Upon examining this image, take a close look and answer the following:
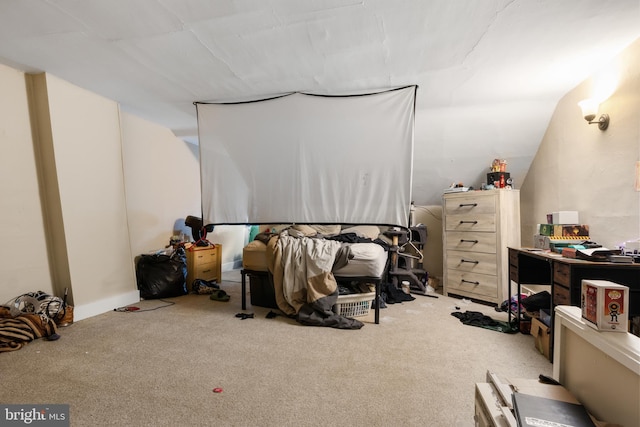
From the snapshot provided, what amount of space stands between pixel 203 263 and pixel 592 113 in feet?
14.3

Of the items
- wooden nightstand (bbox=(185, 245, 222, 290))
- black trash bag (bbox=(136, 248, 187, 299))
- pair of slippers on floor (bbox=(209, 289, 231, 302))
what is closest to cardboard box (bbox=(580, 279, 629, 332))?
pair of slippers on floor (bbox=(209, 289, 231, 302))

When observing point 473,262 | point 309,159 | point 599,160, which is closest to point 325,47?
point 309,159

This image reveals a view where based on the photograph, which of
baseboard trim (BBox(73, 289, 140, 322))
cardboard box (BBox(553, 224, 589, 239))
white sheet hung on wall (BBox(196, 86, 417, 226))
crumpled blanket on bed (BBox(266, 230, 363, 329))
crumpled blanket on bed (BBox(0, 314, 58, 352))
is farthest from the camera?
baseboard trim (BBox(73, 289, 140, 322))

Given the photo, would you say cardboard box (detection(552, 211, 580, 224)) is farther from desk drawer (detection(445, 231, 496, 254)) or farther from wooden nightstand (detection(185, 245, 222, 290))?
wooden nightstand (detection(185, 245, 222, 290))

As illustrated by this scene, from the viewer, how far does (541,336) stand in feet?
6.69

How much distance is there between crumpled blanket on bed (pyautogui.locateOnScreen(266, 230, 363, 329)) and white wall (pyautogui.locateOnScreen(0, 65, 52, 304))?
6.66ft

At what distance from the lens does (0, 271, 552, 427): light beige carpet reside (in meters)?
1.42

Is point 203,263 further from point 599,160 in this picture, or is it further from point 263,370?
point 599,160

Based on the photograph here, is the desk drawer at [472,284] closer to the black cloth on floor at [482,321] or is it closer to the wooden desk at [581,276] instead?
the black cloth on floor at [482,321]

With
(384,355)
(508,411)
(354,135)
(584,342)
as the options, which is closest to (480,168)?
(354,135)

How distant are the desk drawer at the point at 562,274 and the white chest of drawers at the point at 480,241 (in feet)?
4.07

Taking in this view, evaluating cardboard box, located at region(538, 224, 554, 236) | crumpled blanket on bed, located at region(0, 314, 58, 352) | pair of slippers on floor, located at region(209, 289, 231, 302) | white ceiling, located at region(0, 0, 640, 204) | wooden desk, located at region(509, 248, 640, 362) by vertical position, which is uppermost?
white ceiling, located at region(0, 0, 640, 204)

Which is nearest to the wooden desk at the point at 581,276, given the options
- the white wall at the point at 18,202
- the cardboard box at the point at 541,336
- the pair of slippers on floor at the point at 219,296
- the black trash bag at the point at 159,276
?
the cardboard box at the point at 541,336

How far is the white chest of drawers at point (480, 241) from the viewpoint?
3.06 metres
